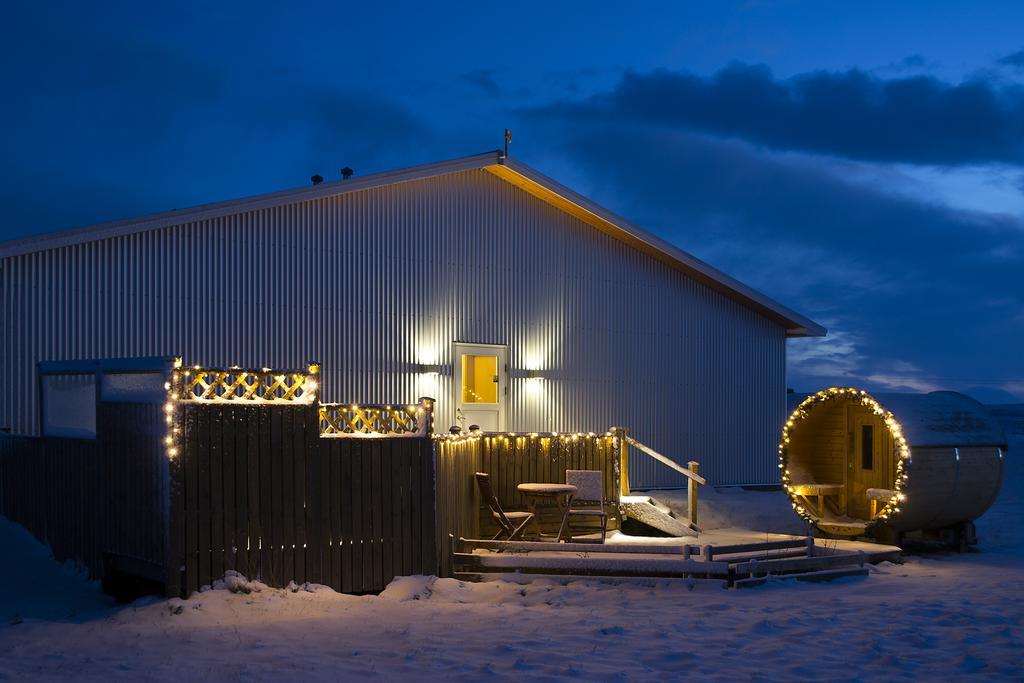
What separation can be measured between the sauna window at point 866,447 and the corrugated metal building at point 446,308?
15.2 ft

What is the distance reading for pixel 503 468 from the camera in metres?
14.2

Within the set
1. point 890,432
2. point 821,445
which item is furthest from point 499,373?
point 890,432

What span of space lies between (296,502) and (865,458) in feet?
32.8

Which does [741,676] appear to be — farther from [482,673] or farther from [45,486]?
[45,486]

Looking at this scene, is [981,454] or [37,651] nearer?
[37,651]

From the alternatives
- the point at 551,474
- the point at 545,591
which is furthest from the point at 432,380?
the point at 545,591

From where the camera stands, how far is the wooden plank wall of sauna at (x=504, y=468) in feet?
39.7

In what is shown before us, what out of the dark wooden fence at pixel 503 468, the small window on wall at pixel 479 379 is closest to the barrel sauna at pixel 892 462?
the dark wooden fence at pixel 503 468

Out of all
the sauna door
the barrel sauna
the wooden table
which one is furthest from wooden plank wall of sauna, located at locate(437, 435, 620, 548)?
the sauna door

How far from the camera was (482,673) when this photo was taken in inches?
284

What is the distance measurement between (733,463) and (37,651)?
627 inches

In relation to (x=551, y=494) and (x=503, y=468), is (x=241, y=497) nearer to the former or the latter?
(x=551, y=494)

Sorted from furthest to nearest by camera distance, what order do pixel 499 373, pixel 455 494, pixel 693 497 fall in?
pixel 499 373, pixel 693 497, pixel 455 494

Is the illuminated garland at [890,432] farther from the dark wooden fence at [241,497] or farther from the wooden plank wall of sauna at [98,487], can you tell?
the wooden plank wall of sauna at [98,487]
